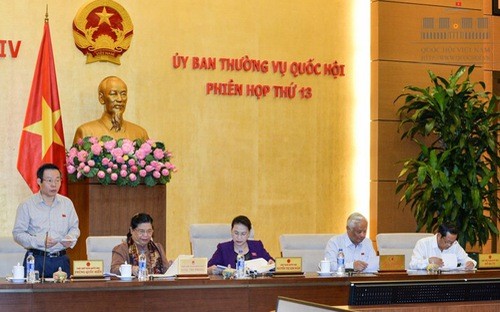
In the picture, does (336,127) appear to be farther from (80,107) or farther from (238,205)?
(80,107)

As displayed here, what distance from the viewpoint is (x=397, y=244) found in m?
7.56

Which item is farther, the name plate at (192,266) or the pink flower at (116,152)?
the pink flower at (116,152)

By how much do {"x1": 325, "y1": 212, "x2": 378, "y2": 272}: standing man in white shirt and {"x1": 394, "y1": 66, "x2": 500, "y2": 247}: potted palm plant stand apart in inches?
87.4

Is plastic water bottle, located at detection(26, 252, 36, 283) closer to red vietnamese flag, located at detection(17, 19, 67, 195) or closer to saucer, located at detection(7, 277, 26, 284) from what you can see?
saucer, located at detection(7, 277, 26, 284)

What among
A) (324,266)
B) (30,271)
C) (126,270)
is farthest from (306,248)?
(30,271)

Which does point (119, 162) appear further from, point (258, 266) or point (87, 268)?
point (87, 268)

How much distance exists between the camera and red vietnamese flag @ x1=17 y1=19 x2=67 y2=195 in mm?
8109

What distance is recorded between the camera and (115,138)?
8281 millimetres

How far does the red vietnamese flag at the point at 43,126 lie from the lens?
8109mm

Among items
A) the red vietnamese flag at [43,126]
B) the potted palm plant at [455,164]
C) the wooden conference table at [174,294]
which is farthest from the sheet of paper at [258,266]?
the potted palm plant at [455,164]

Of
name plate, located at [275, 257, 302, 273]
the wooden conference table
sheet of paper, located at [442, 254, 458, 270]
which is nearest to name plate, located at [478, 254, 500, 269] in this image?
sheet of paper, located at [442, 254, 458, 270]

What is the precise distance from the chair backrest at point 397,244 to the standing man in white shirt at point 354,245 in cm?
42

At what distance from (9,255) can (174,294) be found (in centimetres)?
137

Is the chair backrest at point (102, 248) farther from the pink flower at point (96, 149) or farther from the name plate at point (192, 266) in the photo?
the pink flower at point (96, 149)
